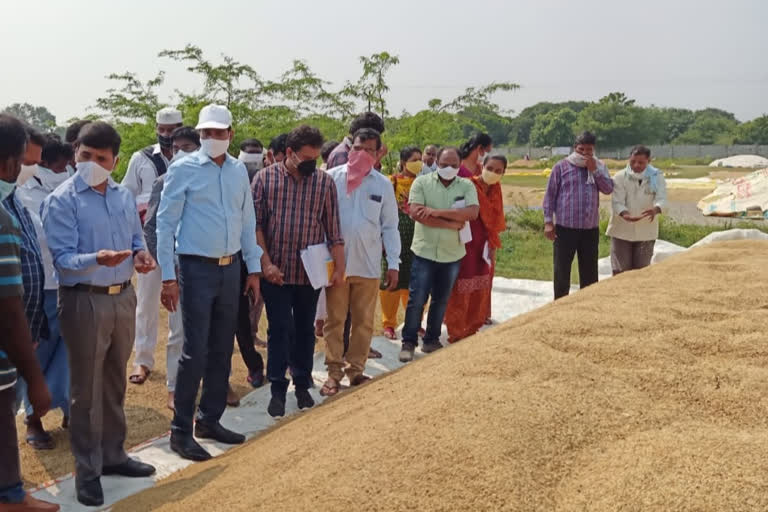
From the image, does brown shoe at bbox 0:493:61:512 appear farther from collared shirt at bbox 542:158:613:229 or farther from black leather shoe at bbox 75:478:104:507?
collared shirt at bbox 542:158:613:229

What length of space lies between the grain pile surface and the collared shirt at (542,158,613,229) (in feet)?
7.80

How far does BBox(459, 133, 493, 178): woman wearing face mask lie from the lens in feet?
19.9

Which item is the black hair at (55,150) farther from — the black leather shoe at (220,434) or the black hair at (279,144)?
the black leather shoe at (220,434)

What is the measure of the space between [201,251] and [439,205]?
229 cm

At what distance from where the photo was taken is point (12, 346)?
97.0 inches

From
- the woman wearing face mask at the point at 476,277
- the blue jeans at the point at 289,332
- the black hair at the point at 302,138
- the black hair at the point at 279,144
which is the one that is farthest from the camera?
the woman wearing face mask at the point at 476,277

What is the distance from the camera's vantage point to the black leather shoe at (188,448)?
143 inches

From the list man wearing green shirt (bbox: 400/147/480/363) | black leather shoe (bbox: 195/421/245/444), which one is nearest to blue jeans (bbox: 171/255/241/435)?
black leather shoe (bbox: 195/421/245/444)

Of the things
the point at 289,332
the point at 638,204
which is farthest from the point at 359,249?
the point at 638,204

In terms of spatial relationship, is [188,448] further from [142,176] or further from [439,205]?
[439,205]

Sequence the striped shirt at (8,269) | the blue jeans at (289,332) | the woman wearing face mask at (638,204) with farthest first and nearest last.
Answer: the woman wearing face mask at (638,204) → the blue jeans at (289,332) → the striped shirt at (8,269)

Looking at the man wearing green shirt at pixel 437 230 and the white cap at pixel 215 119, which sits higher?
the white cap at pixel 215 119

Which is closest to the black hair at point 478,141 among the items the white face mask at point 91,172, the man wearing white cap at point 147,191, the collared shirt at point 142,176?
the man wearing white cap at point 147,191

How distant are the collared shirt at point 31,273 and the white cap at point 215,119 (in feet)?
3.11
